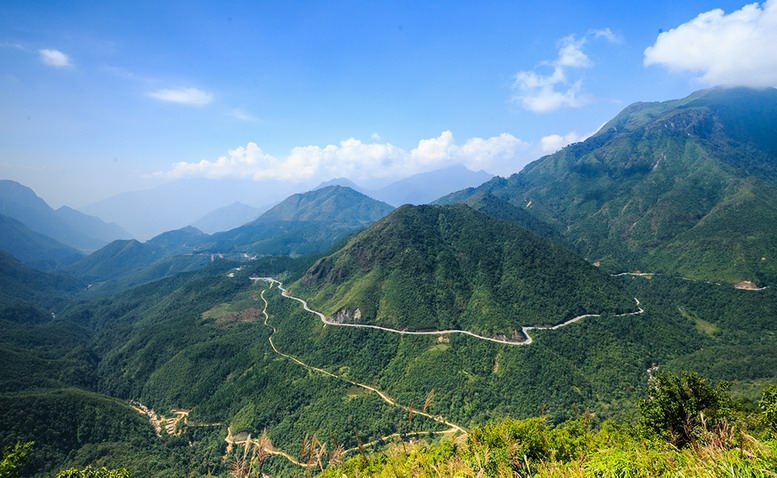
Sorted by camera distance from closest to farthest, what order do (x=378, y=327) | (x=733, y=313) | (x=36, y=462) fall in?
(x=36, y=462), (x=378, y=327), (x=733, y=313)

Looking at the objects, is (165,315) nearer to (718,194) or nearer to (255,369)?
(255,369)

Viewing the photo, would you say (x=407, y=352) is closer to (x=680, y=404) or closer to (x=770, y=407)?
(x=680, y=404)

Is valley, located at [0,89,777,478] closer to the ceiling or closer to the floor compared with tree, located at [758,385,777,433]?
closer to the floor

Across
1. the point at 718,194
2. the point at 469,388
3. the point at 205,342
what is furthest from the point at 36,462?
the point at 718,194

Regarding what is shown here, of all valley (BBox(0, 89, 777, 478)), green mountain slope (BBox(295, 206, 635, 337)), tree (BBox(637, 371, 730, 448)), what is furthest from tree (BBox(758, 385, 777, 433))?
green mountain slope (BBox(295, 206, 635, 337))

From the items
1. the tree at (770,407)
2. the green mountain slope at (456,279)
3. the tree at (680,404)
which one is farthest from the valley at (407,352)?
the tree at (770,407)

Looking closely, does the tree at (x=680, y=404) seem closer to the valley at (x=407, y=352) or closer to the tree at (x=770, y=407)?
the valley at (x=407, y=352)

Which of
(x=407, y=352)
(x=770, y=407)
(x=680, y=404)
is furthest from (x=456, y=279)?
(x=770, y=407)

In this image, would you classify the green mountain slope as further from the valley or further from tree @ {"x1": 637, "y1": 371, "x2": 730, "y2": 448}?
tree @ {"x1": 637, "y1": 371, "x2": 730, "y2": 448}
